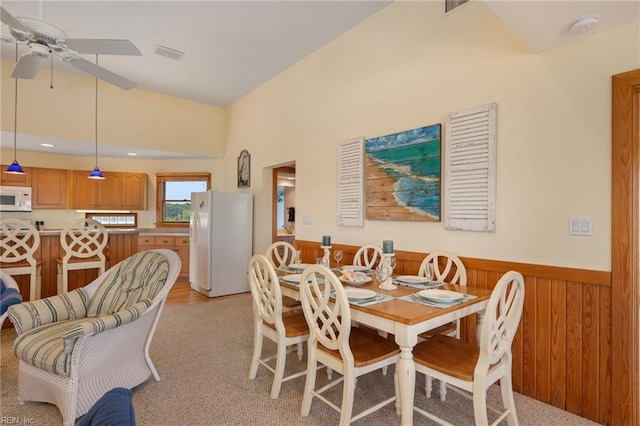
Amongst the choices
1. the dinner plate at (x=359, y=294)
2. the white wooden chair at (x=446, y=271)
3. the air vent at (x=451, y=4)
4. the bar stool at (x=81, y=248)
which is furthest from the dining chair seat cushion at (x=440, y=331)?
the bar stool at (x=81, y=248)

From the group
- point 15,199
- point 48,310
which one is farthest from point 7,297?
point 15,199

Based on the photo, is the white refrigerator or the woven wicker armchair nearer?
the woven wicker armchair

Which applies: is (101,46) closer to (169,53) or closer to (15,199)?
(169,53)

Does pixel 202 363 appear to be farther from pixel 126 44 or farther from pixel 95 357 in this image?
pixel 126 44

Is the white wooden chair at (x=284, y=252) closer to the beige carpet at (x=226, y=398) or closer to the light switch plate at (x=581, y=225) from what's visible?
the beige carpet at (x=226, y=398)

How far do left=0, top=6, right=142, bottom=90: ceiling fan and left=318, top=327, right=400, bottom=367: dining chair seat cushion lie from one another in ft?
8.70

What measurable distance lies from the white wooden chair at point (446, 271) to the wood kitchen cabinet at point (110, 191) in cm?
594

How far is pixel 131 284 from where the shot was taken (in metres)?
2.45

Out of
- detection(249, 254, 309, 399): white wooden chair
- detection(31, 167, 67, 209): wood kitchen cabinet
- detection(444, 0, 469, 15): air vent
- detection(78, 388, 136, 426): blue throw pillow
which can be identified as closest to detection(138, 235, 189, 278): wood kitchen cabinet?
detection(31, 167, 67, 209): wood kitchen cabinet

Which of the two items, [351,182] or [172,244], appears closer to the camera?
[351,182]

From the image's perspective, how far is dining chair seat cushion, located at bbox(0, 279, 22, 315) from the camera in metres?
2.28

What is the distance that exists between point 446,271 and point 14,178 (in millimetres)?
7053

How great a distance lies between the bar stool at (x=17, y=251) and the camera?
3332mm

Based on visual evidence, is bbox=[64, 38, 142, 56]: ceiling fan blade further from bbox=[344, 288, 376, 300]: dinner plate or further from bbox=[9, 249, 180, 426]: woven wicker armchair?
bbox=[344, 288, 376, 300]: dinner plate
